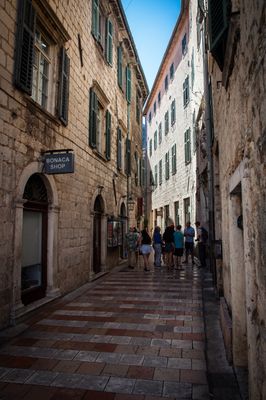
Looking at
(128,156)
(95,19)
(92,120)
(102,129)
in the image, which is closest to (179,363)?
(92,120)

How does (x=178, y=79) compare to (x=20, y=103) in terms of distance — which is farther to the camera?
(x=178, y=79)

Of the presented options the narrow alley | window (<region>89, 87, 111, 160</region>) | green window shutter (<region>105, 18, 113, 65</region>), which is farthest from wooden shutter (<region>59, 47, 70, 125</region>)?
green window shutter (<region>105, 18, 113, 65</region>)

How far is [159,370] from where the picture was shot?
3.33m

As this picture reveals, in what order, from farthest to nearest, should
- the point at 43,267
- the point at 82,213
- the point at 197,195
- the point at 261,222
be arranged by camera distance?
the point at 197,195, the point at 82,213, the point at 43,267, the point at 261,222

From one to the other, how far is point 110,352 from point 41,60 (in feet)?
19.1

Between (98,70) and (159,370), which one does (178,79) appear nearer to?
(98,70)

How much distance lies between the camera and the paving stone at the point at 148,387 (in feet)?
9.49

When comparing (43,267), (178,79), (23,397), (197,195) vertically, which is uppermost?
(178,79)

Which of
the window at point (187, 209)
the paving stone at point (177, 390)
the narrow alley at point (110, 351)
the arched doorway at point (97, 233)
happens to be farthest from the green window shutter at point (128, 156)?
the paving stone at point (177, 390)

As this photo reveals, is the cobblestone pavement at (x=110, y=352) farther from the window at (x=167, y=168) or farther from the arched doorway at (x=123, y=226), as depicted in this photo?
the window at (x=167, y=168)

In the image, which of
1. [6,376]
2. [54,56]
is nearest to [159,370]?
[6,376]

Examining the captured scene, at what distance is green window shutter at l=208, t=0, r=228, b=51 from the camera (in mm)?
3260

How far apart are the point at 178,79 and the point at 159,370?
17308mm

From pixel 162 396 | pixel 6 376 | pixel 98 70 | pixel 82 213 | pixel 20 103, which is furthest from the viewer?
pixel 98 70
